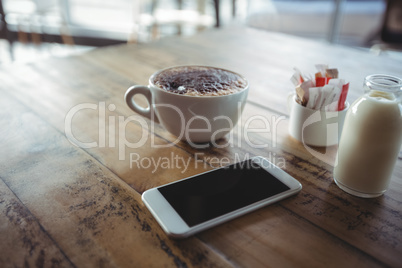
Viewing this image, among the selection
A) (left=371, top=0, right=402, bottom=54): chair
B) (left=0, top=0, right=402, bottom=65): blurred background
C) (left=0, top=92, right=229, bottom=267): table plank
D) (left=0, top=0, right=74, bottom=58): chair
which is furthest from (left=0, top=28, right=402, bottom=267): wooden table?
(left=0, top=0, right=74, bottom=58): chair

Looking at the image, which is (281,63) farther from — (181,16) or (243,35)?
(181,16)

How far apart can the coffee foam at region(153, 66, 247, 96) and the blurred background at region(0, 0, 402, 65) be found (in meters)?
1.84

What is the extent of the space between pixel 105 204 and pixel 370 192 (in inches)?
15.9

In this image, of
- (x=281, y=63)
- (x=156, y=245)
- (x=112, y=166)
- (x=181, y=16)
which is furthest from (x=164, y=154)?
(x=181, y=16)

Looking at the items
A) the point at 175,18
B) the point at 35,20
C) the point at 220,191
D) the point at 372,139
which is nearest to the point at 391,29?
the point at 175,18

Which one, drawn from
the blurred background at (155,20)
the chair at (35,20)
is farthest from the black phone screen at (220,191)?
the chair at (35,20)

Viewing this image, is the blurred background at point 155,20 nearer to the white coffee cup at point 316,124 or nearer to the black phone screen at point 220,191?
the white coffee cup at point 316,124

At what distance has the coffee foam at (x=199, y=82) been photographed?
2.02 feet

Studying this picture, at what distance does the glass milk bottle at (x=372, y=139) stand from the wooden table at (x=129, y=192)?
31 millimetres

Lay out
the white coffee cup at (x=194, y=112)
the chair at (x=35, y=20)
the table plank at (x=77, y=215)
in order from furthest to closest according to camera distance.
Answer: the chair at (x=35, y=20), the white coffee cup at (x=194, y=112), the table plank at (x=77, y=215)

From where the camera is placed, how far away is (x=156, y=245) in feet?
1.42

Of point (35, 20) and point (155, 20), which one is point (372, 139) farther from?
point (35, 20)

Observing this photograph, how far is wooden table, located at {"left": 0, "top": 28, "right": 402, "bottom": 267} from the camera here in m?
0.42

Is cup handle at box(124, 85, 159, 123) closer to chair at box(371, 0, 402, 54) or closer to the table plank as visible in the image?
the table plank
